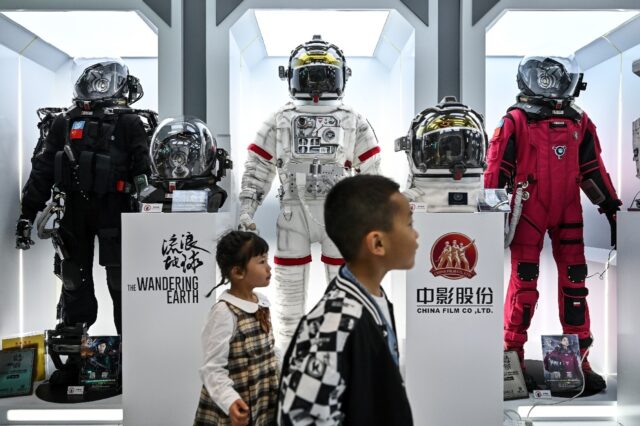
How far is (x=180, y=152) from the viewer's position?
3.11 m

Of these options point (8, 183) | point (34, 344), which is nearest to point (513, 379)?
point (34, 344)

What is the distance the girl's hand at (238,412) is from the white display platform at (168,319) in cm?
115

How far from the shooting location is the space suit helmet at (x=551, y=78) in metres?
3.44

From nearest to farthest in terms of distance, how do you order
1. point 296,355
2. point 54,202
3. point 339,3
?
point 296,355 → point 54,202 → point 339,3

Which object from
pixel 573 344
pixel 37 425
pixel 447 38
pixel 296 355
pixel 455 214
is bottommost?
pixel 37 425

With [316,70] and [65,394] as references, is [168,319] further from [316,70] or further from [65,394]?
[316,70]

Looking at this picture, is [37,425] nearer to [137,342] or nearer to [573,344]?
[137,342]

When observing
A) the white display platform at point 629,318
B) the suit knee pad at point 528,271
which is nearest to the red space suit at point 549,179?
the suit knee pad at point 528,271

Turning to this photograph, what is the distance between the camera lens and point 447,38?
371 centimetres

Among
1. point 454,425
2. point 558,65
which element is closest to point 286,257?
point 454,425

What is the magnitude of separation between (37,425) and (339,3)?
10.1 feet

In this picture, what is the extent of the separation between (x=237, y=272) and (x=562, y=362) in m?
2.29

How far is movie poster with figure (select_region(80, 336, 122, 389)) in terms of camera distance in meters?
3.33

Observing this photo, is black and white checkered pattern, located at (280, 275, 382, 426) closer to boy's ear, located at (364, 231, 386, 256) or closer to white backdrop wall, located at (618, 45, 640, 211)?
boy's ear, located at (364, 231, 386, 256)
